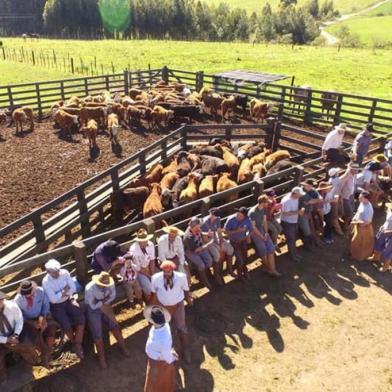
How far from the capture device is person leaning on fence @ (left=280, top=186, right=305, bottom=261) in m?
8.24

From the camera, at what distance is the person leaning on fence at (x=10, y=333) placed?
16.5ft

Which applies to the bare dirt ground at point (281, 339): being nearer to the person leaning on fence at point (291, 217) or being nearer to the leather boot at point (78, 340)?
the leather boot at point (78, 340)

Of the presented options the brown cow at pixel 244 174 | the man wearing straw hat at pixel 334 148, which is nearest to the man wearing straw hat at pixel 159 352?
the brown cow at pixel 244 174

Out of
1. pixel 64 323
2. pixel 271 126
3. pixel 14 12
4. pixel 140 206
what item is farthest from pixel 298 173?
pixel 14 12

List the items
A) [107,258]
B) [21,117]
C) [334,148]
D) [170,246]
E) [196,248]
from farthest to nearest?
[21,117] < [334,148] < [196,248] < [170,246] < [107,258]

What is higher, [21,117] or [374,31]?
[374,31]

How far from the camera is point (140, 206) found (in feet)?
33.0

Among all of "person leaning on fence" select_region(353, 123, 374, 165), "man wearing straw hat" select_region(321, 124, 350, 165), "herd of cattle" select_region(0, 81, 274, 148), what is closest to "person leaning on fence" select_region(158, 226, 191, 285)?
"man wearing straw hat" select_region(321, 124, 350, 165)

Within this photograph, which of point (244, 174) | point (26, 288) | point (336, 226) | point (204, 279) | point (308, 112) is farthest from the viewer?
point (308, 112)

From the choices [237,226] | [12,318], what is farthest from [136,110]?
[12,318]

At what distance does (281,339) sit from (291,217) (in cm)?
268

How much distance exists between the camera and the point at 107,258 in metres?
6.09

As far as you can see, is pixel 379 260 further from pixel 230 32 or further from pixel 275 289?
pixel 230 32

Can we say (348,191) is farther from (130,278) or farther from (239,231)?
(130,278)
